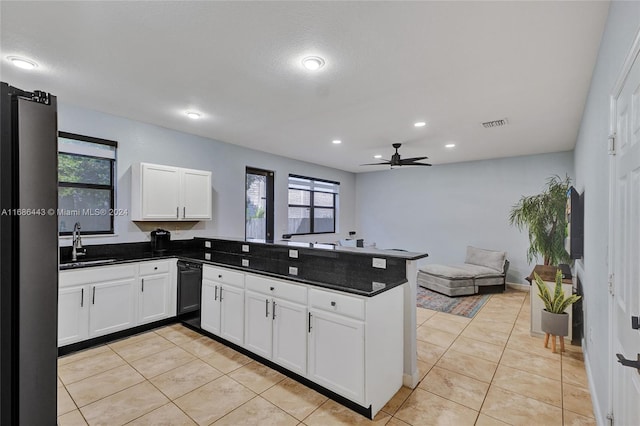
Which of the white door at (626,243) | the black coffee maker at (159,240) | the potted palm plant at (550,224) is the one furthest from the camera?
the potted palm plant at (550,224)

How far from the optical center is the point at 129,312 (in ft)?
11.6

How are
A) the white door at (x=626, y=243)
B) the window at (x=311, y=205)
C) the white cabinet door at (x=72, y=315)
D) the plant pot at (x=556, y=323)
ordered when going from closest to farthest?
1. the white door at (x=626, y=243)
2. the white cabinet door at (x=72, y=315)
3. the plant pot at (x=556, y=323)
4. the window at (x=311, y=205)

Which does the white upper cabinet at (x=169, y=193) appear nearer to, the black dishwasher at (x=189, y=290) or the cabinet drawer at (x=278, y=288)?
the black dishwasher at (x=189, y=290)

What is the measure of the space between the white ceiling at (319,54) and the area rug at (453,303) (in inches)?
107

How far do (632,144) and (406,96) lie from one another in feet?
6.74

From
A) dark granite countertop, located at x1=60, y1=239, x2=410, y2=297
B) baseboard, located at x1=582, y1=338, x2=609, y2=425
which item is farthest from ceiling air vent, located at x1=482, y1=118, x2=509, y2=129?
baseboard, located at x1=582, y1=338, x2=609, y2=425

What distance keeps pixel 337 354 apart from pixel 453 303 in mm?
3447

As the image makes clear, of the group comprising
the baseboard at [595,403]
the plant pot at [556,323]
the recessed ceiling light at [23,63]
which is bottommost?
the baseboard at [595,403]

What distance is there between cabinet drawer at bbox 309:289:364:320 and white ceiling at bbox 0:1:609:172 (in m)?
1.84

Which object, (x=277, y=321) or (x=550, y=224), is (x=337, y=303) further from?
(x=550, y=224)

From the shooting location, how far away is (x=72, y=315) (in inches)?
122

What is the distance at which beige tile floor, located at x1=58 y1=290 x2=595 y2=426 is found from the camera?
2162 mm

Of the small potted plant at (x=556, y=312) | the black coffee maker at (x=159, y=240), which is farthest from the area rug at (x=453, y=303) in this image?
the black coffee maker at (x=159, y=240)

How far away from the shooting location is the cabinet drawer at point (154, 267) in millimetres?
3668
